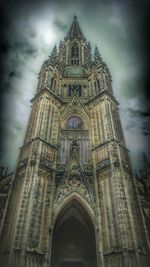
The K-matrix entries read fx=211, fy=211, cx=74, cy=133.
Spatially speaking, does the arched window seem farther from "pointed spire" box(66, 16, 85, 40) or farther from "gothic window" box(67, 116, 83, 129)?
"pointed spire" box(66, 16, 85, 40)

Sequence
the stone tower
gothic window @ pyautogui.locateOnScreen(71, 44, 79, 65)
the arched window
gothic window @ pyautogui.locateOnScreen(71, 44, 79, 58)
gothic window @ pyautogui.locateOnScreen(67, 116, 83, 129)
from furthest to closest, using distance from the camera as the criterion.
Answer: gothic window @ pyautogui.locateOnScreen(71, 44, 79, 58) < gothic window @ pyautogui.locateOnScreen(71, 44, 79, 65) < the arched window < gothic window @ pyautogui.locateOnScreen(67, 116, 83, 129) < the stone tower

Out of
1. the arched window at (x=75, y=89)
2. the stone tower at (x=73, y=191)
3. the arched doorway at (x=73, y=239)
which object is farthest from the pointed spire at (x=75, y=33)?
the arched doorway at (x=73, y=239)

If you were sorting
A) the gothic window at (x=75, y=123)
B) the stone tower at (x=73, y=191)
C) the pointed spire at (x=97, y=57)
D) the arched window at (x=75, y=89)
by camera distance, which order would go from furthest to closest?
the pointed spire at (x=97, y=57)
the arched window at (x=75, y=89)
the gothic window at (x=75, y=123)
the stone tower at (x=73, y=191)

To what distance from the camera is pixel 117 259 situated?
484 inches

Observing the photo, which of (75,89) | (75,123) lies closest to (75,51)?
(75,89)

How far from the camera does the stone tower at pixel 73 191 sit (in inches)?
504

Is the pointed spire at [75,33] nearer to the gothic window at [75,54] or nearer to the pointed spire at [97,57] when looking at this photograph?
the gothic window at [75,54]

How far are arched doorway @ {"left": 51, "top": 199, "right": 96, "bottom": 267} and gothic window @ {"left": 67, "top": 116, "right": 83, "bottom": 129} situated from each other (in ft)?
27.1

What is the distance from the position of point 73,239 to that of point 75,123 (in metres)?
11.1

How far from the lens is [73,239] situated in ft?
58.4

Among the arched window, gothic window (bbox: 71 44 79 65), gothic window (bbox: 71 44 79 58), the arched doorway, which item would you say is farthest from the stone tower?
gothic window (bbox: 71 44 79 58)

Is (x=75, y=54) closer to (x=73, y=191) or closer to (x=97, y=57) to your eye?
(x=97, y=57)

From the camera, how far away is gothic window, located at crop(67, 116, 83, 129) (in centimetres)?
2219

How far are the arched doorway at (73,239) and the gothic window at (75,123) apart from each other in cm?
827
